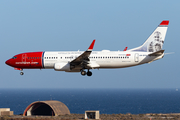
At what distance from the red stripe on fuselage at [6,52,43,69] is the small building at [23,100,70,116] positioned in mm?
20289

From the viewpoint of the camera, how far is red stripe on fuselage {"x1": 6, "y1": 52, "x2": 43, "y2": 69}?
193 feet

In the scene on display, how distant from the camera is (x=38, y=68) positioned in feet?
197

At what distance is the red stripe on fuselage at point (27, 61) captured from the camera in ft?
193

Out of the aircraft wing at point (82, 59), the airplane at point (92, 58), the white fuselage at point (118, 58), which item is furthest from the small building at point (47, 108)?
the white fuselage at point (118, 58)

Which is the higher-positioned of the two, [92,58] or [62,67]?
[92,58]

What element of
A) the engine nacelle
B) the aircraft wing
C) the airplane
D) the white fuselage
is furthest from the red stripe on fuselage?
the white fuselage

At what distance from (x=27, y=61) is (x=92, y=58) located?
13351 millimetres

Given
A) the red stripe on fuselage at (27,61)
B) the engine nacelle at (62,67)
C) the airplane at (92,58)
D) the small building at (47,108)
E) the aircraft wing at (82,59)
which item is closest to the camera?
the aircraft wing at (82,59)

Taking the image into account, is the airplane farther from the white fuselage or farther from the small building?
the small building

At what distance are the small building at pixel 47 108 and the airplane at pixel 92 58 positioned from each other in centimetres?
2006

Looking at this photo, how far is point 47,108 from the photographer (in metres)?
85.0

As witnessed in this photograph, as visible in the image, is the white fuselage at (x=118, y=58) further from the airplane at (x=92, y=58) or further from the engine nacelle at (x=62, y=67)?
the engine nacelle at (x=62, y=67)

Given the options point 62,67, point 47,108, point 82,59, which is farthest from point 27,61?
point 47,108

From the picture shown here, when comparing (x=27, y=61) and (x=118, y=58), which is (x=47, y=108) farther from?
(x=118, y=58)
